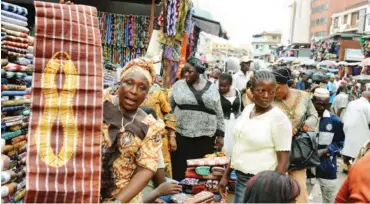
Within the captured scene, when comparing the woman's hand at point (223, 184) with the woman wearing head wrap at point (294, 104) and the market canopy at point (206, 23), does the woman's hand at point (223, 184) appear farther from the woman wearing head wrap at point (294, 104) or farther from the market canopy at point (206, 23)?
the market canopy at point (206, 23)

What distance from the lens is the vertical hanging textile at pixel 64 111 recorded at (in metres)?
1.88

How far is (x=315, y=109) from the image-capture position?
4.91 meters

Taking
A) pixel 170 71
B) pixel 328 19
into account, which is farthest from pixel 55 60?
pixel 328 19

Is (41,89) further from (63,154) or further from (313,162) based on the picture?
(313,162)

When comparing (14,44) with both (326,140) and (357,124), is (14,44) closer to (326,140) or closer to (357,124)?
(326,140)

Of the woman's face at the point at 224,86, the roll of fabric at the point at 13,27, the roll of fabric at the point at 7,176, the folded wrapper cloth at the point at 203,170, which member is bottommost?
the folded wrapper cloth at the point at 203,170

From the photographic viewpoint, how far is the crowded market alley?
192 centimetres

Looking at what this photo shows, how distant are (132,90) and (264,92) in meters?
1.39

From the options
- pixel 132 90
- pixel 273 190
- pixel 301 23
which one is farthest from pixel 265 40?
pixel 273 190

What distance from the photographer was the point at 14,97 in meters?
2.43

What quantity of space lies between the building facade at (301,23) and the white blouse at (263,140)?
82.4 metres

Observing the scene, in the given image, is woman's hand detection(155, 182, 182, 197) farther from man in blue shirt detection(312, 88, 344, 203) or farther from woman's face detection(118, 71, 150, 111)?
man in blue shirt detection(312, 88, 344, 203)

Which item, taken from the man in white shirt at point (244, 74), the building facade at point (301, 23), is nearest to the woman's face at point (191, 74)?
the man in white shirt at point (244, 74)

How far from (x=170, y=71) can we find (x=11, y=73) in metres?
4.91
